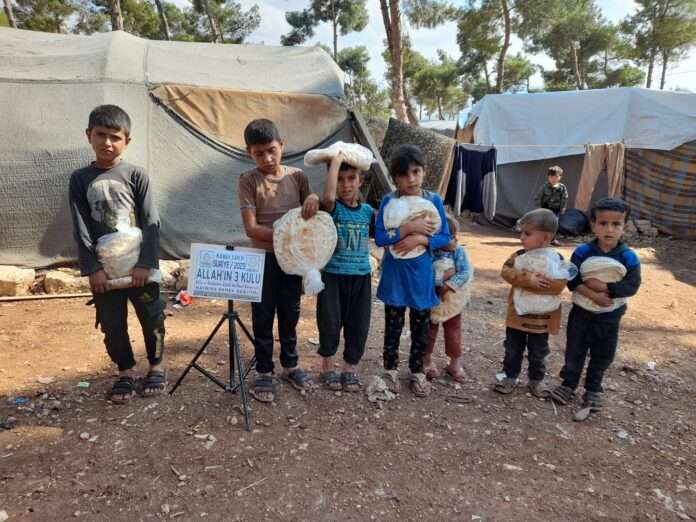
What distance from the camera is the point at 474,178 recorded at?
9.58m

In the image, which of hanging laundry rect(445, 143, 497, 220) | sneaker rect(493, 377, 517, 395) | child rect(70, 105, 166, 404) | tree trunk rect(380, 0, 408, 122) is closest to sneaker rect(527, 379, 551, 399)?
sneaker rect(493, 377, 517, 395)

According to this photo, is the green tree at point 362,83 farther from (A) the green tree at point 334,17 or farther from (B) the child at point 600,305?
(B) the child at point 600,305

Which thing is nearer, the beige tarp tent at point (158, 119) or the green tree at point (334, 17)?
the beige tarp tent at point (158, 119)

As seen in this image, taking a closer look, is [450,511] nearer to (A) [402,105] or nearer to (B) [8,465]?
(B) [8,465]

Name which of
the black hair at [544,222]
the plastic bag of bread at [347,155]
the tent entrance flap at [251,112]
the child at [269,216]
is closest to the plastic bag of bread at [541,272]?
the black hair at [544,222]

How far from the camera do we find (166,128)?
561 centimetres

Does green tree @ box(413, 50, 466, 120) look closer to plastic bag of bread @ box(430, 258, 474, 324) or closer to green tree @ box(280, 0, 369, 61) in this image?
green tree @ box(280, 0, 369, 61)

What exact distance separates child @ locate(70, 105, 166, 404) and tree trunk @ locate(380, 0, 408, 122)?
9.85 metres

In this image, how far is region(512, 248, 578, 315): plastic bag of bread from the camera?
8.73 ft

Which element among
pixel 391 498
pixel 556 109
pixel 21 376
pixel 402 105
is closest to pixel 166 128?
pixel 21 376

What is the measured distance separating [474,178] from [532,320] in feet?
24.0

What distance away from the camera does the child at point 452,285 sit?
9.38ft

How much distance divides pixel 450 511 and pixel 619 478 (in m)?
0.94

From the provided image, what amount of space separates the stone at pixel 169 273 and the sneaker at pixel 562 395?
412cm
